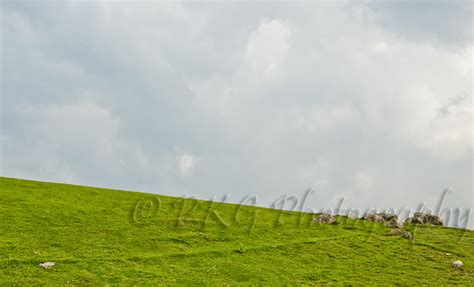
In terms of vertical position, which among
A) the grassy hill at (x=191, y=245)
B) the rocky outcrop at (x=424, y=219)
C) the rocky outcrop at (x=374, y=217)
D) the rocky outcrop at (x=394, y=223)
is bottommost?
the grassy hill at (x=191, y=245)

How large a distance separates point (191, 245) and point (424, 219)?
31.1 m

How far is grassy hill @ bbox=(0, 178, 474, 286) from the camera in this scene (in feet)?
107

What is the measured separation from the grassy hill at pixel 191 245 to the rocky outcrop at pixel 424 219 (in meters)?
2.73

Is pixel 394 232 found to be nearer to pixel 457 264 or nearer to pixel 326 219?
pixel 326 219

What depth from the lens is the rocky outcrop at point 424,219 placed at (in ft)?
185

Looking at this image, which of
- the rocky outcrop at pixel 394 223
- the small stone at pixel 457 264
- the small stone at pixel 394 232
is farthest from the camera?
the rocky outcrop at pixel 394 223

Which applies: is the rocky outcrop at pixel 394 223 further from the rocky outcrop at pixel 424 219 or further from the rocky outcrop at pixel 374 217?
the rocky outcrop at pixel 424 219

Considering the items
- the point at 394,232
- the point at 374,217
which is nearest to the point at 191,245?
the point at 394,232

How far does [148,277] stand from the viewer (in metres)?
31.6

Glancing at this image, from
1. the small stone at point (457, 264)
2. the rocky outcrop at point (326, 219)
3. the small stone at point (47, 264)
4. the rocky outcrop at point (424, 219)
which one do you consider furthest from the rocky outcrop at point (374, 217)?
the small stone at point (47, 264)

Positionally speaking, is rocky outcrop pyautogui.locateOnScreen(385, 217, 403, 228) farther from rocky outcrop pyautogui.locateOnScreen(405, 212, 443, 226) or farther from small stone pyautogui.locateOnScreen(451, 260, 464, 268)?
small stone pyautogui.locateOnScreen(451, 260, 464, 268)

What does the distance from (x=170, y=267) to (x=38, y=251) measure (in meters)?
9.02

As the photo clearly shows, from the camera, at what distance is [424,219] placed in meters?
56.9

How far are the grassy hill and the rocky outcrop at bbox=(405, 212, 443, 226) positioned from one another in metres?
2.73
